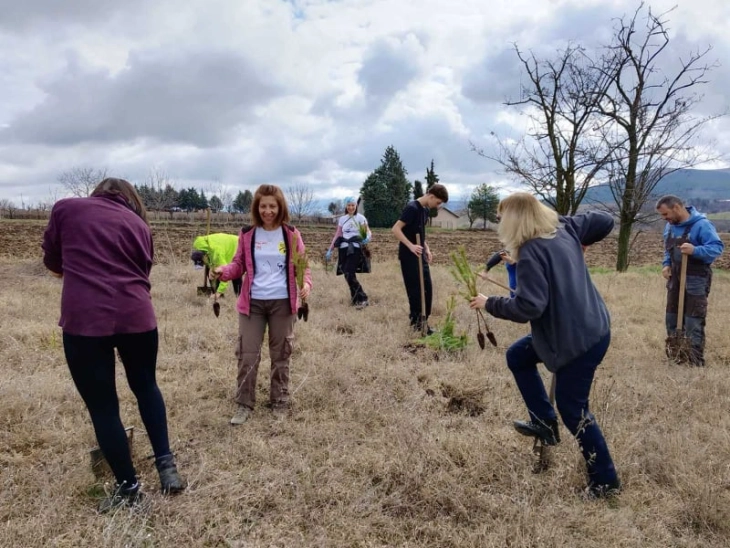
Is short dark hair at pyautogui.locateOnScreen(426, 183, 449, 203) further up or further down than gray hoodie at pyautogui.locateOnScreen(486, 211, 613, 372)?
further up

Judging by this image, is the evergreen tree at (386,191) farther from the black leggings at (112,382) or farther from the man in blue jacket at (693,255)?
the black leggings at (112,382)

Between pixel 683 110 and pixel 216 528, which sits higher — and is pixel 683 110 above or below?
above

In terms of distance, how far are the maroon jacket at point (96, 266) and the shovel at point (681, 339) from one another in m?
4.53

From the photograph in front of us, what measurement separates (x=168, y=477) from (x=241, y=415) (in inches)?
35.0

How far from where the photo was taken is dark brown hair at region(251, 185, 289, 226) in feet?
10.8

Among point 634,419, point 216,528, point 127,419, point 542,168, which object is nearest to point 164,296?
point 127,419

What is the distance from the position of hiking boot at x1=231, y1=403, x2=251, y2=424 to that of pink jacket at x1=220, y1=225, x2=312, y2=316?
65 centimetres

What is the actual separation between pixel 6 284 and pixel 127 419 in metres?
7.40

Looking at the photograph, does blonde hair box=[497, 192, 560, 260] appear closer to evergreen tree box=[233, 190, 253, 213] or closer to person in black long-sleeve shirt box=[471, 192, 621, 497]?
person in black long-sleeve shirt box=[471, 192, 621, 497]

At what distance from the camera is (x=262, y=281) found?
330cm

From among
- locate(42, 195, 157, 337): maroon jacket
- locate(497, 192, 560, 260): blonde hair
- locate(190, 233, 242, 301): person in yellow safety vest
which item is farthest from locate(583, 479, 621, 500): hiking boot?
locate(190, 233, 242, 301): person in yellow safety vest

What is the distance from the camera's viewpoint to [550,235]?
89.9 inches

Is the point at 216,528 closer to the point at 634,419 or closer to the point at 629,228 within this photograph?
the point at 634,419

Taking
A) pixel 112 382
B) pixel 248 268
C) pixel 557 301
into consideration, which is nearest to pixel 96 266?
pixel 112 382
